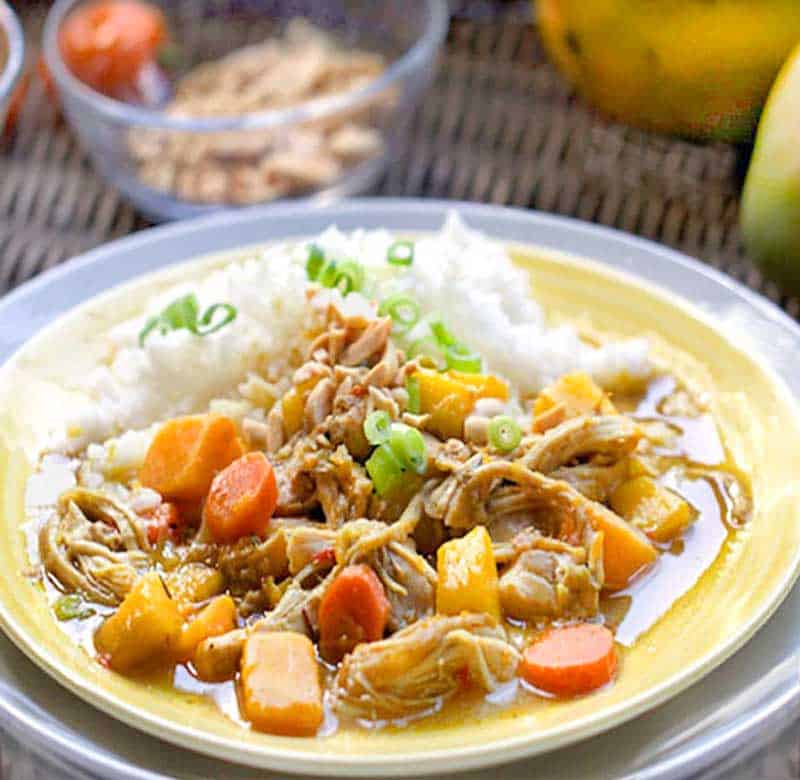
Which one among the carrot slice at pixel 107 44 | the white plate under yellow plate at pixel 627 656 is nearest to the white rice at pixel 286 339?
the white plate under yellow plate at pixel 627 656

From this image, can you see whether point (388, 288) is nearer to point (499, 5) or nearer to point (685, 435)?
point (685, 435)

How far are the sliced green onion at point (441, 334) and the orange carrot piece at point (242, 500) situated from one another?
0.54m

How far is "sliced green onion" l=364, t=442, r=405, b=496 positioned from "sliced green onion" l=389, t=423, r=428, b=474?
0.04ft

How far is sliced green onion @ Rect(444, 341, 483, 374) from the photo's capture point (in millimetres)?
3164

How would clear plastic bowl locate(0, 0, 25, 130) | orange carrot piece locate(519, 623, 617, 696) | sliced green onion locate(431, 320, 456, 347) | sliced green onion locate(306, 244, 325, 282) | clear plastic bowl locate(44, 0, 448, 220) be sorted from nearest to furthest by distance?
orange carrot piece locate(519, 623, 617, 696) → sliced green onion locate(431, 320, 456, 347) → sliced green onion locate(306, 244, 325, 282) → clear plastic bowl locate(0, 0, 25, 130) → clear plastic bowl locate(44, 0, 448, 220)

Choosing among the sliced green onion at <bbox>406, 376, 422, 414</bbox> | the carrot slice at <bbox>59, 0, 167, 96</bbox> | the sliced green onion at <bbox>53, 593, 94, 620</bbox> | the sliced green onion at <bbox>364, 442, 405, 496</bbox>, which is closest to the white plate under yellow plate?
the sliced green onion at <bbox>53, 593, 94, 620</bbox>

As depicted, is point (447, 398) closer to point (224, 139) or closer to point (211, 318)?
point (211, 318)

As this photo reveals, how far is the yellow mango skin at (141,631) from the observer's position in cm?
260

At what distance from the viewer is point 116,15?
16.7 feet

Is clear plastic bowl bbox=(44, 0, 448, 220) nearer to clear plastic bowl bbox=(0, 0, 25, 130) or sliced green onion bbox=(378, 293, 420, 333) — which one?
clear plastic bowl bbox=(0, 0, 25, 130)

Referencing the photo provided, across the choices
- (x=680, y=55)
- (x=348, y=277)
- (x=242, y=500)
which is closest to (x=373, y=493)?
(x=242, y=500)

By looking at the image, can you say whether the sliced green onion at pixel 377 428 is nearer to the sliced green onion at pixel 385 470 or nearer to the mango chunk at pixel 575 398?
the sliced green onion at pixel 385 470

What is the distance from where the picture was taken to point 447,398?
2.99 m

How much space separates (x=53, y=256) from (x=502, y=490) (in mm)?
2153
